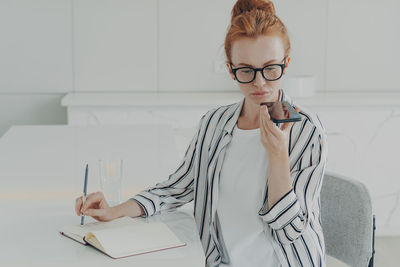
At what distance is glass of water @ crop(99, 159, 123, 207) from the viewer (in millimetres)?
1664

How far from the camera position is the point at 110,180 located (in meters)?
1.66

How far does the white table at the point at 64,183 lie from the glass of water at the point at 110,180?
62 millimetres

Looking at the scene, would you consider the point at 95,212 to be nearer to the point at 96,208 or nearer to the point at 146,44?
the point at 96,208

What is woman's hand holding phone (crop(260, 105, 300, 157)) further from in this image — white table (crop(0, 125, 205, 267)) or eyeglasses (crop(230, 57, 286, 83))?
white table (crop(0, 125, 205, 267))

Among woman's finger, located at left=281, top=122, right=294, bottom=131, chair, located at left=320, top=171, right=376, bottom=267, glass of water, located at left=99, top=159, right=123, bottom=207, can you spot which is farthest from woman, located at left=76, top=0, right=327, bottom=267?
chair, located at left=320, top=171, right=376, bottom=267

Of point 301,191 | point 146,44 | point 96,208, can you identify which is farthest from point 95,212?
point 146,44

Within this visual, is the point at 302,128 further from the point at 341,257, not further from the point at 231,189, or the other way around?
the point at 341,257

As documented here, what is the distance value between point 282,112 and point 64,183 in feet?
2.41

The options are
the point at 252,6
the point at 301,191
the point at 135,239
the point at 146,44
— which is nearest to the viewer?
the point at 135,239

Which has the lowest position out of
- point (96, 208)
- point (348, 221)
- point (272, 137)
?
point (348, 221)

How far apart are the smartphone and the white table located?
1.04 ft

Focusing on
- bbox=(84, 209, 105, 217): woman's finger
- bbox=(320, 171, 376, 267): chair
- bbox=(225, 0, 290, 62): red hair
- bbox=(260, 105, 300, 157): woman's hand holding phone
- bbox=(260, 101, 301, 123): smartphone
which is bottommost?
bbox=(320, 171, 376, 267): chair

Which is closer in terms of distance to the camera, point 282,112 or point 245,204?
point 282,112

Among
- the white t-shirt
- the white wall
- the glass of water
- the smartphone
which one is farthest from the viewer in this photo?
the white wall
